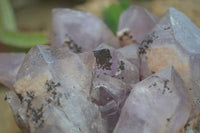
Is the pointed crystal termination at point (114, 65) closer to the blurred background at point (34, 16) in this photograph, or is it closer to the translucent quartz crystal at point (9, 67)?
the translucent quartz crystal at point (9, 67)

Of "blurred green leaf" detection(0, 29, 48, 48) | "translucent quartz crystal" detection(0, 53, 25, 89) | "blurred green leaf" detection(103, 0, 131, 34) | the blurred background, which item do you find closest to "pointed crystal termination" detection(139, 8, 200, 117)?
"translucent quartz crystal" detection(0, 53, 25, 89)

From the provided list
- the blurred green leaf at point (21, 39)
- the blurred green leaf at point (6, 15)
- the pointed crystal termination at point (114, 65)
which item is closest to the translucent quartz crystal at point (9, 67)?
the pointed crystal termination at point (114, 65)

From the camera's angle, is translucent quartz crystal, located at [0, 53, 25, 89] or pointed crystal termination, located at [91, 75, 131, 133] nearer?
pointed crystal termination, located at [91, 75, 131, 133]

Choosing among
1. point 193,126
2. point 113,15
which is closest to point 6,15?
point 113,15

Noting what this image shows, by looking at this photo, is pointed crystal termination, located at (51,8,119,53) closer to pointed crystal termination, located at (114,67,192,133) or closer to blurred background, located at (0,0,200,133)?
pointed crystal termination, located at (114,67,192,133)

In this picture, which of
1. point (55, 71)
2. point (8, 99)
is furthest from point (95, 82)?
point (8, 99)

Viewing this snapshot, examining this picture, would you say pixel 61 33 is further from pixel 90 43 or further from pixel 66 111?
pixel 66 111
